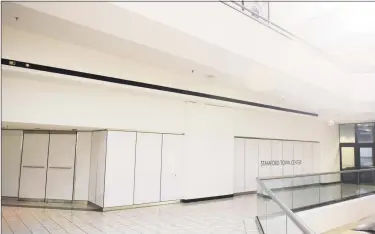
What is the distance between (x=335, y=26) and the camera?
1027 centimetres

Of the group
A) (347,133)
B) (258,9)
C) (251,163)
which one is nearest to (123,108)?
(258,9)

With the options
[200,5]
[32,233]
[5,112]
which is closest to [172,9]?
[200,5]

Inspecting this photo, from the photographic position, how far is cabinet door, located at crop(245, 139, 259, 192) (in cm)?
1270

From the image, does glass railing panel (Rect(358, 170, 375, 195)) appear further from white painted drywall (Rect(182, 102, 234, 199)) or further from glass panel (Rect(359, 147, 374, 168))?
A: white painted drywall (Rect(182, 102, 234, 199))

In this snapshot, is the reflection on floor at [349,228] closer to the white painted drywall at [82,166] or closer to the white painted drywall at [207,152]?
the white painted drywall at [207,152]

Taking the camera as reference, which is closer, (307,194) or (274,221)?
(274,221)

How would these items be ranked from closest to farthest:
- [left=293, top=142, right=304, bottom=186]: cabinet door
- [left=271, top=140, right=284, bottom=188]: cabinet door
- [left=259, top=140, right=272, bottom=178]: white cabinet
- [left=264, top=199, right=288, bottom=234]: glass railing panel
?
[left=264, top=199, right=288, bottom=234]: glass railing panel
[left=259, top=140, right=272, bottom=178]: white cabinet
[left=271, top=140, right=284, bottom=188]: cabinet door
[left=293, top=142, right=304, bottom=186]: cabinet door

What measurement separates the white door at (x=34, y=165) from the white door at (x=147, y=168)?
117 inches

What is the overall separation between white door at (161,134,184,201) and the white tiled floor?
1.83 ft

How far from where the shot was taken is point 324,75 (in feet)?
32.1

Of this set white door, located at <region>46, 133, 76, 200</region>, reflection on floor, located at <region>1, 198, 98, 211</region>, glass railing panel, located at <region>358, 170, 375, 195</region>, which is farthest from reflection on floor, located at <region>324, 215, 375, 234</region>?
white door, located at <region>46, 133, 76, 200</region>

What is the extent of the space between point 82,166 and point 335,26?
8867mm

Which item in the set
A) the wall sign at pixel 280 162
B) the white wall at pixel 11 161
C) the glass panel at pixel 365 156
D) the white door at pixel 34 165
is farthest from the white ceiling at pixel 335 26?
the white wall at pixel 11 161

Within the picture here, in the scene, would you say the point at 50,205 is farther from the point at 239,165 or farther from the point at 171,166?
the point at 239,165
